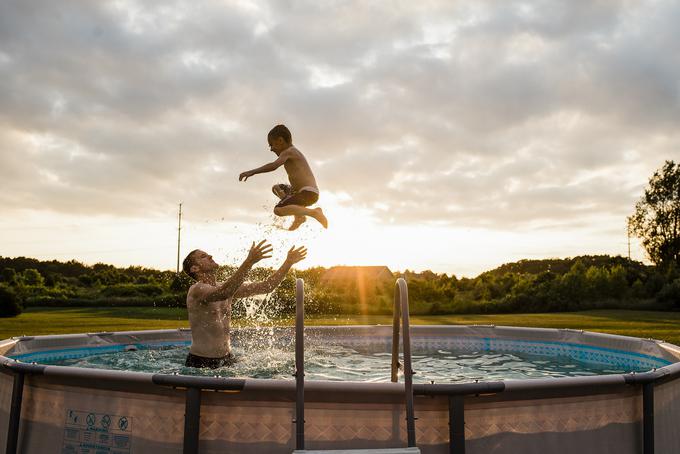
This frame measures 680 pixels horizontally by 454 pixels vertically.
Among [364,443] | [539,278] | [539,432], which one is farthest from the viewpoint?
[539,278]

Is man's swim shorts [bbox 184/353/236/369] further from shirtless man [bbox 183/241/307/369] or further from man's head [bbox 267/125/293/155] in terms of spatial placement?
man's head [bbox 267/125/293/155]

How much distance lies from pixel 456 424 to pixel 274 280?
2.98 m

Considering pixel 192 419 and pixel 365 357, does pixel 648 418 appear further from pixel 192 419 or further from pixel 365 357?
pixel 365 357

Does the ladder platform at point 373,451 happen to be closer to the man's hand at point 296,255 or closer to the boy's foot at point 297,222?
the man's hand at point 296,255

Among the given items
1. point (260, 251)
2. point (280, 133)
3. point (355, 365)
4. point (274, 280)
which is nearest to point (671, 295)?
point (355, 365)

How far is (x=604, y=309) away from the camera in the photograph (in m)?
24.9

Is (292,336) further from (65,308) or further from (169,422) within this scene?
(65,308)

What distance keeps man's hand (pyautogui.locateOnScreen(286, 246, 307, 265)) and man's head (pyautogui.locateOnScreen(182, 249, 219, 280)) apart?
762 millimetres

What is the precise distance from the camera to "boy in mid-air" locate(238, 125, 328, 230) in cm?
529

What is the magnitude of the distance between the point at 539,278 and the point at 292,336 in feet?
76.7

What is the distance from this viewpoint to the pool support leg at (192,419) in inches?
115

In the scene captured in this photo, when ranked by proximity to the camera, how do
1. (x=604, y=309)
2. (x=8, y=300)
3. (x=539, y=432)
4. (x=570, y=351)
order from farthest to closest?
(x=604, y=309), (x=8, y=300), (x=570, y=351), (x=539, y=432)

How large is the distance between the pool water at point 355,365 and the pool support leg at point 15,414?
180 centimetres

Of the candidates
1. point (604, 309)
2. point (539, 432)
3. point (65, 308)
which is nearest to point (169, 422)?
point (539, 432)
